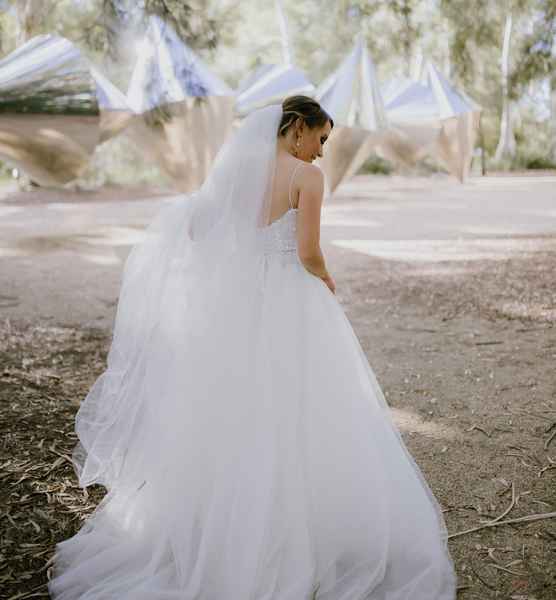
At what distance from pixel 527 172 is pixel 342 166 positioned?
810 inches

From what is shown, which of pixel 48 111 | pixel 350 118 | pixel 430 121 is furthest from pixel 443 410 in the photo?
pixel 430 121

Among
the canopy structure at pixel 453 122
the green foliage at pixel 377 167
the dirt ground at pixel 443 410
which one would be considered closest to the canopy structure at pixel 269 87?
the canopy structure at pixel 453 122

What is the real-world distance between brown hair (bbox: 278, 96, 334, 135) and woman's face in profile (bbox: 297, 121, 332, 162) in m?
0.02

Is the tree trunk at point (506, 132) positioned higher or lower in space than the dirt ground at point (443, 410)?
higher

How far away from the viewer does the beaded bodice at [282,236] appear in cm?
232

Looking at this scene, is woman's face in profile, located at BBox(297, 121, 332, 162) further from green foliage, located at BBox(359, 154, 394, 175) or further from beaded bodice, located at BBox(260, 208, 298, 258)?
green foliage, located at BBox(359, 154, 394, 175)

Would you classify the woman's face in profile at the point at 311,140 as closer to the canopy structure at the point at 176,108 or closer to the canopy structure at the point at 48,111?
the canopy structure at the point at 48,111

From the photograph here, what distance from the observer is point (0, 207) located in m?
15.2

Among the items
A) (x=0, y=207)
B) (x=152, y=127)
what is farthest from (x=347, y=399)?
(x=0, y=207)

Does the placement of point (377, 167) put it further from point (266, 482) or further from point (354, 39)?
point (266, 482)

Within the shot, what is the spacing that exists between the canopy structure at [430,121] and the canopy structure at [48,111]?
148 inches

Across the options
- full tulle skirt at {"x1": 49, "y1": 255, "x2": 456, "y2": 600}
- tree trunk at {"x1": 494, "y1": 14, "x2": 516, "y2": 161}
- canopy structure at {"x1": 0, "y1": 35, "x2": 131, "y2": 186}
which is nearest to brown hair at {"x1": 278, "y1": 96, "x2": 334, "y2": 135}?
full tulle skirt at {"x1": 49, "y1": 255, "x2": 456, "y2": 600}

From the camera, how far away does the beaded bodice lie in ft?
7.62

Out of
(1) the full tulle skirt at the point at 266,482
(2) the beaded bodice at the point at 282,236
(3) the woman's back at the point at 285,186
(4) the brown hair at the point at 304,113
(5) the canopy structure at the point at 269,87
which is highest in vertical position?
(5) the canopy structure at the point at 269,87
